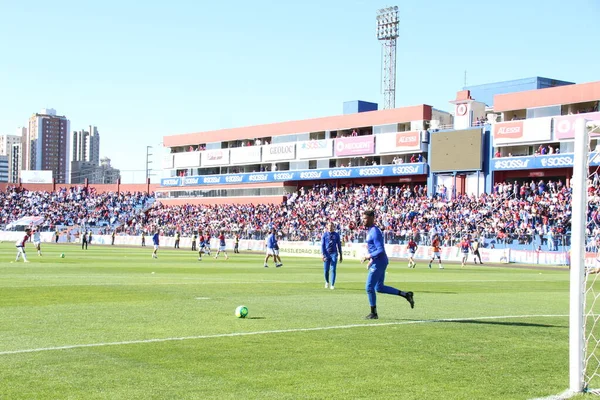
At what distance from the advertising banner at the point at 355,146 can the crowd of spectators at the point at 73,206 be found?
3482cm

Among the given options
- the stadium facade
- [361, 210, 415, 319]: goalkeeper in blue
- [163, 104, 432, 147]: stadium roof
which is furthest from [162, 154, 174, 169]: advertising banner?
[361, 210, 415, 319]: goalkeeper in blue

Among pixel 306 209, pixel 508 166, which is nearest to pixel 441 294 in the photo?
pixel 508 166

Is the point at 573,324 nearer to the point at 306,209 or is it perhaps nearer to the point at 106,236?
the point at 306,209

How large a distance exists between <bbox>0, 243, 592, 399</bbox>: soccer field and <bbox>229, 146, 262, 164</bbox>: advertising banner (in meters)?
75.7

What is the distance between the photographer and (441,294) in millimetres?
21781

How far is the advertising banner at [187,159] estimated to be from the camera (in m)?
105

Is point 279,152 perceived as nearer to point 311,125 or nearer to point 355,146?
point 311,125

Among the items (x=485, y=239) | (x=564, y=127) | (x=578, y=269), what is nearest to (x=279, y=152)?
(x=564, y=127)

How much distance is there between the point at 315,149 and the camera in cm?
8769

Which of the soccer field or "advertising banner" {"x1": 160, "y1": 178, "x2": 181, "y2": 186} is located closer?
the soccer field

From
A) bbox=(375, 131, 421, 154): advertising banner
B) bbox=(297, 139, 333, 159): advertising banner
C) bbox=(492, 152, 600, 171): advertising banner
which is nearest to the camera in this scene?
bbox=(492, 152, 600, 171): advertising banner

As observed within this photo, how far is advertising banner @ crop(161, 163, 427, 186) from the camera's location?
251ft

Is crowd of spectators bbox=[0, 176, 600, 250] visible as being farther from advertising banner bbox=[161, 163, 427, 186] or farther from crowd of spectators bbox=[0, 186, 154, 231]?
advertising banner bbox=[161, 163, 427, 186]

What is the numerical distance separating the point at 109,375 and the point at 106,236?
277 ft
